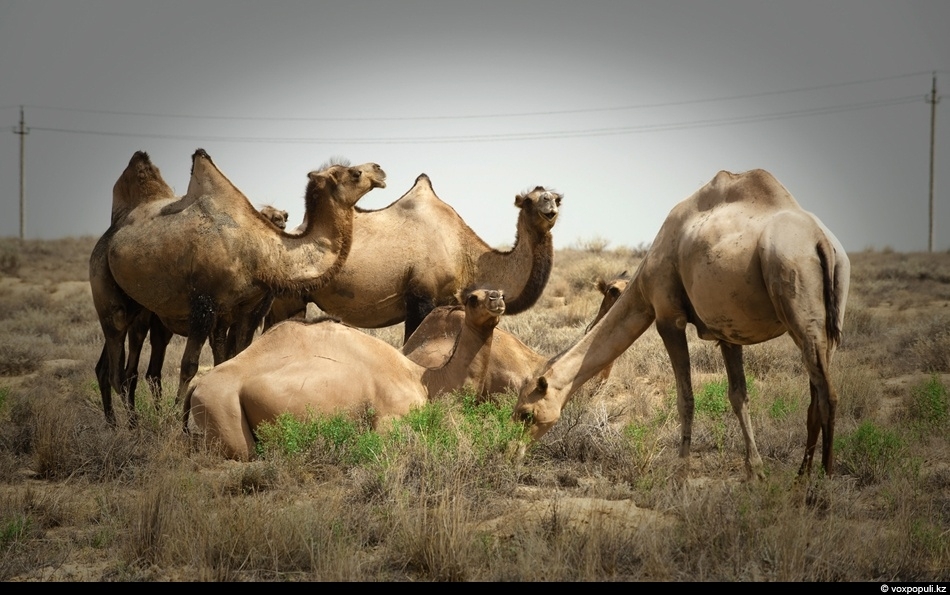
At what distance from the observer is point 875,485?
Answer: 7348mm

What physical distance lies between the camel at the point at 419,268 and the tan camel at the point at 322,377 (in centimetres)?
361

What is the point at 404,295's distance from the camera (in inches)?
A: 494

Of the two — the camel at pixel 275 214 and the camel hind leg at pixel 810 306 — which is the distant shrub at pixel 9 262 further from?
the camel hind leg at pixel 810 306

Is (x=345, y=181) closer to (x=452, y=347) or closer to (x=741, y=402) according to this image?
(x=452, y=347)

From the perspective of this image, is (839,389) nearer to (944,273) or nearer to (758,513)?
(758,513)

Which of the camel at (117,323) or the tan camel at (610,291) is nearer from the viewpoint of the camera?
the tan camel at (610,291)

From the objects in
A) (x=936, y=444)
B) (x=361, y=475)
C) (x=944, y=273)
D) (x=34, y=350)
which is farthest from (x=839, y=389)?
(x=944, y=273)

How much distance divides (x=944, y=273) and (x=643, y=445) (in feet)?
72.7

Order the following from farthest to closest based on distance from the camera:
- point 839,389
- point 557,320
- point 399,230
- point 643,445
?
point 557,320, point 399,230, point 839,389, point 643,445

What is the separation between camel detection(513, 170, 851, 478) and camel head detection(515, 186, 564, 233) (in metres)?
3.85

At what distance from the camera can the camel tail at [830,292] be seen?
6618mm

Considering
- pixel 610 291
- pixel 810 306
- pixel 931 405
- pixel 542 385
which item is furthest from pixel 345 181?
pixel 931 405

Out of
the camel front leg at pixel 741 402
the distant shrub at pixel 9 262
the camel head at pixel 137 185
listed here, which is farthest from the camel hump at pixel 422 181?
the distant shrub at pixel 9 262

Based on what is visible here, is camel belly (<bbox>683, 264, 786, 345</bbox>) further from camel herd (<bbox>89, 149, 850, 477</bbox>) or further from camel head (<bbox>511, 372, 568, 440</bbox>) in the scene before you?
camel head (<bbox>511, 372, 568, 440</bbox>)
